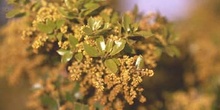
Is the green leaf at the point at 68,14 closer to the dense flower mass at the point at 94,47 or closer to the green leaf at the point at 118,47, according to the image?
the dense flower mass at the point at 94,47

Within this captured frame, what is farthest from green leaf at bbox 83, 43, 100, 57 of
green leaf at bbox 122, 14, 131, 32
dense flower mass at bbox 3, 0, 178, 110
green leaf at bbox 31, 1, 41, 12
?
green leaf at bbox 31, 1, 41, 12

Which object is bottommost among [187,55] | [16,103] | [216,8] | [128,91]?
[16,103]

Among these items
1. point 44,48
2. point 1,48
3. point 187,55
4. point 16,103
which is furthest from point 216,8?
point 44,48

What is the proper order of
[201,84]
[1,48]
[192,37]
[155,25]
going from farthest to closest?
[192,37] → [201,84] → [1,48] → [155,25]

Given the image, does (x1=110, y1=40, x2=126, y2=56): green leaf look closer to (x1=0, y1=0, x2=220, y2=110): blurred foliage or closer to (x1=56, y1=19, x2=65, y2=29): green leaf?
(x1=0, y1=0, x2=220, y2=110): blurred foliage

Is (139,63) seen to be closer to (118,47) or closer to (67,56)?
(118,47)

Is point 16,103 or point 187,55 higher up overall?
point 187,55

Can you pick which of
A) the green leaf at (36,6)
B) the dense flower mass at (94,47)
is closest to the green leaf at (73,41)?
the dense flower mass at (94,47)

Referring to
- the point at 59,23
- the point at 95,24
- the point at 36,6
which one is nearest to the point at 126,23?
the point at 95,24

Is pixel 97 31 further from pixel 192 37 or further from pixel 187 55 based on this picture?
pixel 192 37
